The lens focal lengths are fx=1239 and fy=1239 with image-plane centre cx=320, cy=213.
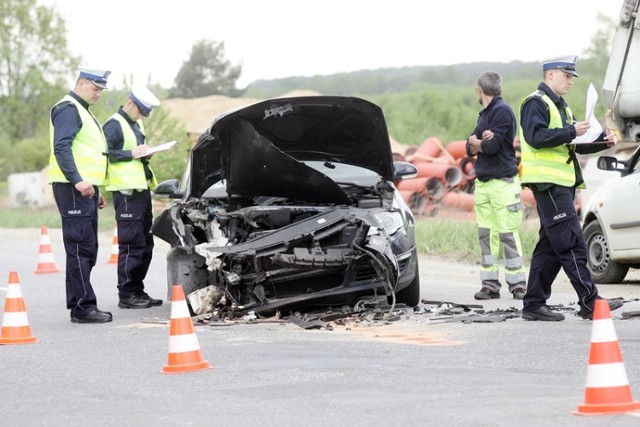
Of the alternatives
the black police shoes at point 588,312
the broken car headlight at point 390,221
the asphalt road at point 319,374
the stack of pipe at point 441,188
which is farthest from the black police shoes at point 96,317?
the stack of pipe at point 441,188

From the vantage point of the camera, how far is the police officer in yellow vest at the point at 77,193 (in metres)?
10.5

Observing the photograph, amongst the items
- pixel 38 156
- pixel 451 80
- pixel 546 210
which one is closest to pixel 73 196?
pixel 546 210

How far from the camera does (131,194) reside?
1168 cm

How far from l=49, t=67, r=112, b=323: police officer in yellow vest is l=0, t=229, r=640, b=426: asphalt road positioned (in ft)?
0.85

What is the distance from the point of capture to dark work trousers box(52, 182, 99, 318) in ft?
34.4

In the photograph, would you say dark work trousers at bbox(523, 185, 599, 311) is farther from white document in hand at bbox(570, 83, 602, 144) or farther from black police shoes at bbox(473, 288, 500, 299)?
black police shoes at bbox(473, 288, 500, 299)

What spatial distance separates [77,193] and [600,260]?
5816 mm

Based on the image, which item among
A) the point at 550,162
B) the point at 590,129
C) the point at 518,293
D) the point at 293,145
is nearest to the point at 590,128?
the point at 590,129

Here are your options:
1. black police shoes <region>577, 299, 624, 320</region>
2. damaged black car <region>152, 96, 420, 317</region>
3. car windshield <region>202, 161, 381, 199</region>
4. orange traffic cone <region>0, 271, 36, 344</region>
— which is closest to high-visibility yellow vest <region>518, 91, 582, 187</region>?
black police shoes <region>577, 299, 624, 320</region>

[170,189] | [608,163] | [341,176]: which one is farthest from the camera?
[608,163]

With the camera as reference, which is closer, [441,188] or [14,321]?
[14,321]

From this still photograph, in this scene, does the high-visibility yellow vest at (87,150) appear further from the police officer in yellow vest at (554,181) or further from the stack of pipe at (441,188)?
the stack of pipe at (441,188)

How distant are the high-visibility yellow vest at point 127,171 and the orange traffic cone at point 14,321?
2.23 meters

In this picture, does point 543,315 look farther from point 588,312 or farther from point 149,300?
point 149,300
